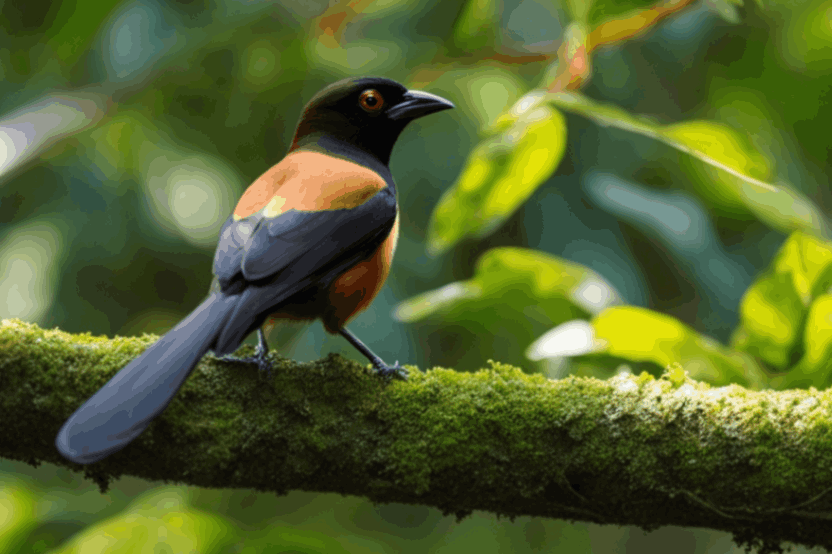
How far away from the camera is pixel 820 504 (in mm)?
2115

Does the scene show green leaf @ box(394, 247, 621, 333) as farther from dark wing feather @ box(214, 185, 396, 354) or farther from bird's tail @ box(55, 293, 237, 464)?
bird's tail @ box(55, 293, 237, 464)

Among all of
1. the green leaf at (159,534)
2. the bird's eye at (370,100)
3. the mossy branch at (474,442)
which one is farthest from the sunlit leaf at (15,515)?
the bird's eye at (370,100)

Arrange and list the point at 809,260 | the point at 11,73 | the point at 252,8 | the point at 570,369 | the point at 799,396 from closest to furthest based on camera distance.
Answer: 1. the point at 799,396
2. the point at 809,260
3. the point at 570,369
4. the point at 252,8
5. the point at 11,73

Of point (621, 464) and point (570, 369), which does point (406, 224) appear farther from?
point (621, 464)

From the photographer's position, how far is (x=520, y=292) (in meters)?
3.23

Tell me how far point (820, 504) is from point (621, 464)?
50cm

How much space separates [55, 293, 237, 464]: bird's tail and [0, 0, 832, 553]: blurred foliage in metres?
1.45

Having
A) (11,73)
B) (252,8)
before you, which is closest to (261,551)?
(252,8)

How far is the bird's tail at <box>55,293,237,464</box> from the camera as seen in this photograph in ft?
5.73

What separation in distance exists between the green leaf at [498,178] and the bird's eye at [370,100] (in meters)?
0.43


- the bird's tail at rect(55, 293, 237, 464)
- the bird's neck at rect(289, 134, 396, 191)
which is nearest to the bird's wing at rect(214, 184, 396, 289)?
the bird's tail at rect(55, 293, 237, 464)

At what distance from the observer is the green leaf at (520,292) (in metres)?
3.16

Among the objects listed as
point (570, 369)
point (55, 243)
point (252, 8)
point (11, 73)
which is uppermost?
point (252, 8)

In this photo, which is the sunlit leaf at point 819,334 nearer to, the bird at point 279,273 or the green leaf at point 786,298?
the green leaf at point 786,298
